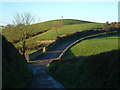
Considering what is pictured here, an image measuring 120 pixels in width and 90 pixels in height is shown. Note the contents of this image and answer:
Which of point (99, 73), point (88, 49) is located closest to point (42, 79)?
point (99, 73)

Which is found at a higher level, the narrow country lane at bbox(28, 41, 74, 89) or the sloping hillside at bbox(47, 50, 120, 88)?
the sloping hillside at bbox(47, 50, 120, 88)

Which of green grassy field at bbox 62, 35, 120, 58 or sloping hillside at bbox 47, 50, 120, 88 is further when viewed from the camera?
green grassy field at bbox 62, 35, 120, 58

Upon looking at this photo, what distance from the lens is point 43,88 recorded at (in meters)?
15.1

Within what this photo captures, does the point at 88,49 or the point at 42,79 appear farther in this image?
the point at 88,49

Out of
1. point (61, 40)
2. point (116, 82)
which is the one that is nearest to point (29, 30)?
point (61, 40)

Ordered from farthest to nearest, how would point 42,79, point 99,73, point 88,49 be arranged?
point 88,49 → point 42,79 → point 99,73

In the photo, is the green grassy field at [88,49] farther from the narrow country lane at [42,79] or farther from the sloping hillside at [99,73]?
the sloping hillside at [99,73]

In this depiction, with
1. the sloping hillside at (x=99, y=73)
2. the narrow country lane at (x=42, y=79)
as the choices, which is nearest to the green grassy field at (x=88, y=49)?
the narrow country lane at (x=42, y=79)

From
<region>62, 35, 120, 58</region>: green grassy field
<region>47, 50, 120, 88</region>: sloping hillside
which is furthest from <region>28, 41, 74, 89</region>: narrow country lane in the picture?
<region>62, 35, 120, 58</region>: green grassy field

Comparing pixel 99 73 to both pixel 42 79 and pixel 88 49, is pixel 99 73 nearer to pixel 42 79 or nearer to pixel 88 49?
pixel 42 79

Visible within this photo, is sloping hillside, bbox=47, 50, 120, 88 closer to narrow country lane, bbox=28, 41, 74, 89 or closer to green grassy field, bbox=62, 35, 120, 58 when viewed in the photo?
narrow country lane, bbox=28, 41, 74, 89

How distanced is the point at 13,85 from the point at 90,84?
5661 mm

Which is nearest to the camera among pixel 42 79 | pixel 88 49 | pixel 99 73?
pixel 99 73

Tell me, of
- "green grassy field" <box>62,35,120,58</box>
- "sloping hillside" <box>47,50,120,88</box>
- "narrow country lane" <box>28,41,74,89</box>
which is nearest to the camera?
"sloping hillside" <box>47,50,120,88</box>
